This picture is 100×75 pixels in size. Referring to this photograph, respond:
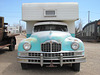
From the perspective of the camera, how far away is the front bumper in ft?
13.5

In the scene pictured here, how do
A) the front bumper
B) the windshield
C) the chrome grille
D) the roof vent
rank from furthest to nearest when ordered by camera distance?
the roof vent, the windshield, the chrome grille, the front bumper

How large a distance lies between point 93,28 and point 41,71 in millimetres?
17167

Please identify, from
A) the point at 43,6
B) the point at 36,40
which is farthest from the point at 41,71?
the point at 43,6

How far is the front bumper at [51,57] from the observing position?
13.5 feet

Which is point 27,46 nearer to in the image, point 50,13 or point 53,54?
point 53,54

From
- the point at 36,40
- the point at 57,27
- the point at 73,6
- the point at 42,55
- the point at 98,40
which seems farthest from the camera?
the point at 98,40

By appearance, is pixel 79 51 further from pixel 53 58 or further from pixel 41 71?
pixel 41 71

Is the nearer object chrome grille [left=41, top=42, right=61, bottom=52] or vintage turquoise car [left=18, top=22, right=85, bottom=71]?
vintage turquoise car [left=18, top=22, right=85, bottom=71]

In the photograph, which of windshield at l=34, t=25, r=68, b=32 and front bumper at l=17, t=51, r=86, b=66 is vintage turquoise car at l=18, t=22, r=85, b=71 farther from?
windshield at l=34, t=25, r=68, b=32

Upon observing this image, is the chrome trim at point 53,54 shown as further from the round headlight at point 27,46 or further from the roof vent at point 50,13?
the roof vent at point 50,13

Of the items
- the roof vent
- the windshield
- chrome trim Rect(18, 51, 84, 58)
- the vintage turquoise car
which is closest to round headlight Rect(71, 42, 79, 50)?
the vintage turquoise car

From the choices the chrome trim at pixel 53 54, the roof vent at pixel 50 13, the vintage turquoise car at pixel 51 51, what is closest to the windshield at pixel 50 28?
the roof vent at pixel 50 13

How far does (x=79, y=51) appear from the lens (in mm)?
4242

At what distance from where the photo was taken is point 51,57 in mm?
4113
